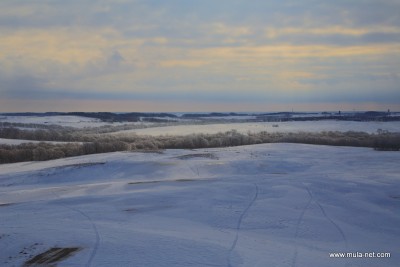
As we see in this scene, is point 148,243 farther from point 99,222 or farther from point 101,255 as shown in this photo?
point 99,222

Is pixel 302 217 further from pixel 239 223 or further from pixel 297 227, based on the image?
pixel 239 223

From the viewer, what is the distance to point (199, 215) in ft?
46.1

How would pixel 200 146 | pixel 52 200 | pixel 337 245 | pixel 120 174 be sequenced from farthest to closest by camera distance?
1. pixel 200 146
2. pixel 120 174
3. pixel 52 200
4. pixel 337 245

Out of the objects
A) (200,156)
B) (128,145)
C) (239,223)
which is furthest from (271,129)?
(239,223)

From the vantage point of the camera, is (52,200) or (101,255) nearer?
(101,255)

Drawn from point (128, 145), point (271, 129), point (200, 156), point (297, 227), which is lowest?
point (297, 227)

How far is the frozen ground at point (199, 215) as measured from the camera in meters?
9.70

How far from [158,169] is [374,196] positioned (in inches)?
491

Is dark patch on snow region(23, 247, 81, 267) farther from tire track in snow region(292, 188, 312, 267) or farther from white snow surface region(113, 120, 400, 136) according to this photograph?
white snow surface region(113, 120, 400, 136)

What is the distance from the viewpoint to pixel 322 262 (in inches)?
380

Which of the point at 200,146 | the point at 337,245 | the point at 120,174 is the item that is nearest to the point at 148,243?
the point at 337,245

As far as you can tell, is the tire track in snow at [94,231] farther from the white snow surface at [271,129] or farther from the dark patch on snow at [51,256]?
the white snow surface at [271,129]

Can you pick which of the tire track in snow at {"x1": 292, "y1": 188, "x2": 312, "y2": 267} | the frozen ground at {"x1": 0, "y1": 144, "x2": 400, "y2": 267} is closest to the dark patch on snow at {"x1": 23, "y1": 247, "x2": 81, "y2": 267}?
the frozen ground at {"x1": 0, "y1": 144, "x2": 400, "y2": 267}

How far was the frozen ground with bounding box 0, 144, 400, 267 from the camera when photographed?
9695 millimetres
